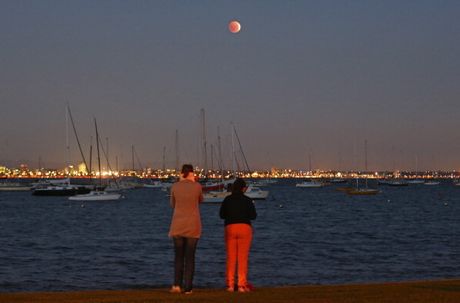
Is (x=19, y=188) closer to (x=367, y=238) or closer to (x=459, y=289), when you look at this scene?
(x=367, y=238)

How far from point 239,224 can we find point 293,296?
66.8 inches

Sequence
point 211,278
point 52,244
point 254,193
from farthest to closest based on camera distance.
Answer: point 254,193
point 52,244
point 211,278

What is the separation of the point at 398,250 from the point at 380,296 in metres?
28.4

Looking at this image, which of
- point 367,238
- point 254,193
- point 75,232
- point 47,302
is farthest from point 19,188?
point 47,302

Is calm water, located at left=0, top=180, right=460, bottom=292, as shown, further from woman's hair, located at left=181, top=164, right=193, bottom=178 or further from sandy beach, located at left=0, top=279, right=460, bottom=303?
woman's hair, located at left=181, top=164, right=193, bottom=178

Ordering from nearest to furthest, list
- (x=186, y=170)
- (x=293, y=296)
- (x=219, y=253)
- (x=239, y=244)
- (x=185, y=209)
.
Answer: (x=293, y=296), (x=185, y=209), (x=186, y=170), (x=239, y=244), (x=219, y=253)

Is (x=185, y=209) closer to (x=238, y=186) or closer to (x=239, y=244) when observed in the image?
(x=238, y=186)

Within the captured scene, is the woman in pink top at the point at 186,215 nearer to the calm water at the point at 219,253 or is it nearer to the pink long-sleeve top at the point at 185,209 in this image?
the pink long-sleeve top at the point at 185,209

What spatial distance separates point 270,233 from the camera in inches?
2135

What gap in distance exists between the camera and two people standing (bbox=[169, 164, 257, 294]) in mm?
14477

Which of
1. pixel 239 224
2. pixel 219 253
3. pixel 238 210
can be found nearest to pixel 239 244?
pixel 239 224

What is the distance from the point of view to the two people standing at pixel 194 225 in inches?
570

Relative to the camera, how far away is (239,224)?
48.2ft

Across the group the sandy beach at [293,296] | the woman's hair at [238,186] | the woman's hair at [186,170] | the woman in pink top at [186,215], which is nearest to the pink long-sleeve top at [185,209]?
the woman in pink top at [186,215]
